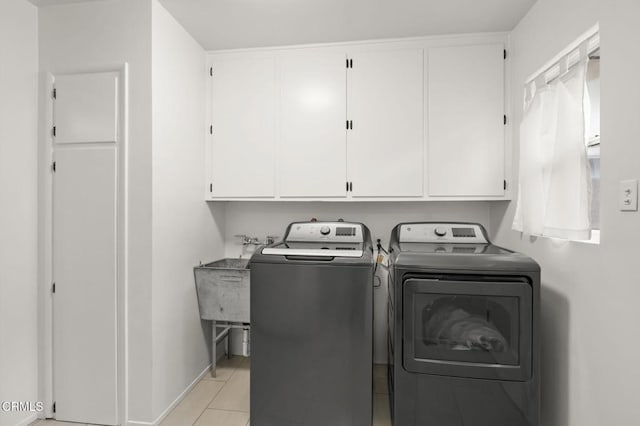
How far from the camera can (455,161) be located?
84.6 inches

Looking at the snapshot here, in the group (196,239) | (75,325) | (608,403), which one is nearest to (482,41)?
(608,403)

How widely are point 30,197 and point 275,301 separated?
1.64 m

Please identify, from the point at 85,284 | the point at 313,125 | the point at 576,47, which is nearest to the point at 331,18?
the point at 313,125

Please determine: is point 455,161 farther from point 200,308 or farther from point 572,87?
point 200,308

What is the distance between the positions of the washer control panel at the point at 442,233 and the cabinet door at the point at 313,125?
1.84 ft

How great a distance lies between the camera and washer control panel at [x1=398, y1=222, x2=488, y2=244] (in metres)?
2.05

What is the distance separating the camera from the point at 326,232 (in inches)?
86.4

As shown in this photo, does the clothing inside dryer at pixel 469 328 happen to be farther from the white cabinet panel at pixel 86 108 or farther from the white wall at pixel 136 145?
the white cabinet panel at pixel 86 108

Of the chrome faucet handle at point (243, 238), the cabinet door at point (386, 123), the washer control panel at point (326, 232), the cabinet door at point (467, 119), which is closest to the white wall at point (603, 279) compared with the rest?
the cabinet door at point (467, 119)

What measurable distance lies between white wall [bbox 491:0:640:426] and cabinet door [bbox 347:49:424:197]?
2.57 ft

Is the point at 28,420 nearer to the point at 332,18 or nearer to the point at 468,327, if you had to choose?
the point at 468,327

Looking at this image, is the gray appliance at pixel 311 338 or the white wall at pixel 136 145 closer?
the gray appliance at pixel 311 338

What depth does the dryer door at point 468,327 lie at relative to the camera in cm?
142

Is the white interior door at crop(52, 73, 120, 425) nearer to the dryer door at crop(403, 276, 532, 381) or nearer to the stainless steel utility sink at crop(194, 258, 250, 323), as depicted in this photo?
the stainless steel utility sink at crop(194, 258, 250, 323)
